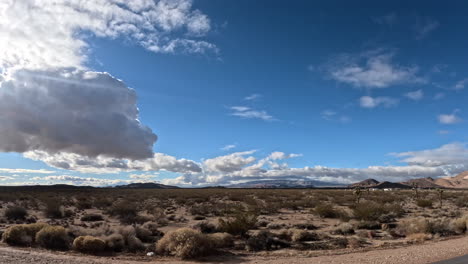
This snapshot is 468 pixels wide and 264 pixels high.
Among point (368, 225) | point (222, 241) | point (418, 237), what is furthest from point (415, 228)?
point (222, 241)

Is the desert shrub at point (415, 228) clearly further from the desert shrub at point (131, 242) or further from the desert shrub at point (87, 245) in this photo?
the desert shrub at point (87, 245)

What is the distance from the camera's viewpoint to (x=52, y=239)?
18.6 meters

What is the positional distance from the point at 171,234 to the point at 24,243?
8296 mm

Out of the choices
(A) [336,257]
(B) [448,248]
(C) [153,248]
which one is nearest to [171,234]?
(C) [153,248]

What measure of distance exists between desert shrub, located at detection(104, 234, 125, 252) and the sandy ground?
6.90 ft

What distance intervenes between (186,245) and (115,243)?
15.6 ft

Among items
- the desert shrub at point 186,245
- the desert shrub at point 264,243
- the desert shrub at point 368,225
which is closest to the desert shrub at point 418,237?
the desert shrub at point 368,225

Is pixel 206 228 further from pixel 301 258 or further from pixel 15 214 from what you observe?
pixel 15 214

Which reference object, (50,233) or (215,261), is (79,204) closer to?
(50,233)

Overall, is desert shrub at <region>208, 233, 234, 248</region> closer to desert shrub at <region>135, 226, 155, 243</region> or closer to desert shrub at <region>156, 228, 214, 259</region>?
desert shrub at <region>156, 228, 214, 259</region>

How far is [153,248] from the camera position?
18578mm

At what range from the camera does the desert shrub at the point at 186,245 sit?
1630 centimetres

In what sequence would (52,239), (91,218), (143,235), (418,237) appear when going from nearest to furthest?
(52,239), (418,237), (143,235), (91,218)

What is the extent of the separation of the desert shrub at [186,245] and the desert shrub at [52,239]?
17.4 feet
